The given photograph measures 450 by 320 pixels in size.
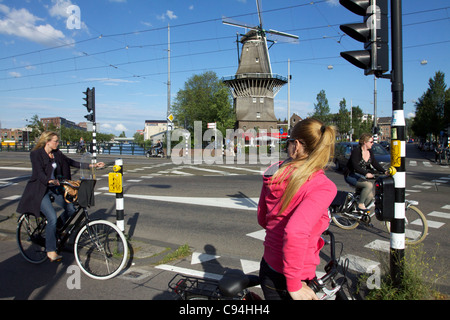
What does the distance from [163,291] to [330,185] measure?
2543 mm

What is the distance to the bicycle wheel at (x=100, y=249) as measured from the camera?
3852 millimetres

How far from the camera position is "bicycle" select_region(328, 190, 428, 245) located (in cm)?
546

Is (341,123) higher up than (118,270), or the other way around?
(341,123)

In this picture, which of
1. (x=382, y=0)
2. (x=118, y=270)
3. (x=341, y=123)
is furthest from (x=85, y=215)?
(x=341, y=123)

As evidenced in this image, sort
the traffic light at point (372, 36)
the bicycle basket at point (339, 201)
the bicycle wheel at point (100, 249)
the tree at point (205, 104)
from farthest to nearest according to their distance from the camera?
the tree at point (205, 104) → the bicycle basket at point (339, 201) → the bicycle wheel at point (100, 249) → the traffic light at point (372, 36)

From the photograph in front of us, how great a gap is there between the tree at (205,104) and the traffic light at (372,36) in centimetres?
2835

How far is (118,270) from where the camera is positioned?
3.81m

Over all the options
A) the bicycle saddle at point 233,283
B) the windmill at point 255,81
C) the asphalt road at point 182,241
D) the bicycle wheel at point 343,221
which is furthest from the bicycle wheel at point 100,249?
the windmill at point 255,81

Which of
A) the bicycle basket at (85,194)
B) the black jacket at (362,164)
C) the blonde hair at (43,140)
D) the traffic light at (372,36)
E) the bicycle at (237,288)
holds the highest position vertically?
the traffic light at (372,36)

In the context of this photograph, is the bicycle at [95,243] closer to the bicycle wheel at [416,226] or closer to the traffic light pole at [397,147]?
the traffic light pole at [397,147]

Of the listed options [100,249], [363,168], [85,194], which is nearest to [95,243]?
[100,249]

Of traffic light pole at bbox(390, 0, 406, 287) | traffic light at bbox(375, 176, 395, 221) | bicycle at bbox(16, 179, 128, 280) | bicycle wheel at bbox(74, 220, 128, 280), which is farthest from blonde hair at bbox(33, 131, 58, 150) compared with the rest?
traffic light pole at bbox(390, 0, 406, 287)

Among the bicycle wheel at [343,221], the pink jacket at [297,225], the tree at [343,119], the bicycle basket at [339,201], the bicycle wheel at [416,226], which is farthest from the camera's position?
the tree at [343,119]
